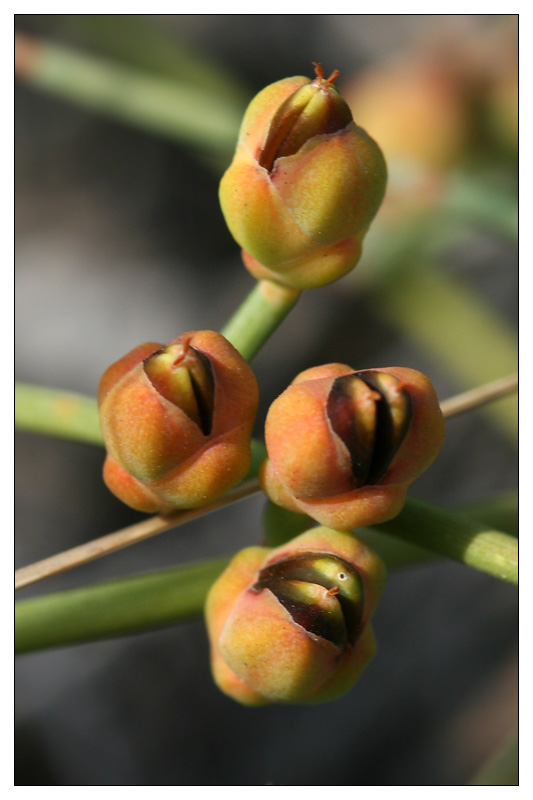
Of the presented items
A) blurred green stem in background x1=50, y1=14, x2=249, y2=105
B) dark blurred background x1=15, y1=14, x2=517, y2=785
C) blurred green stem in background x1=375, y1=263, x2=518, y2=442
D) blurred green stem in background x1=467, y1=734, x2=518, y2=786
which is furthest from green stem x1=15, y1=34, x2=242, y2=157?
blurred green stem in background x1=467, y1=734, x2=518, y2=786

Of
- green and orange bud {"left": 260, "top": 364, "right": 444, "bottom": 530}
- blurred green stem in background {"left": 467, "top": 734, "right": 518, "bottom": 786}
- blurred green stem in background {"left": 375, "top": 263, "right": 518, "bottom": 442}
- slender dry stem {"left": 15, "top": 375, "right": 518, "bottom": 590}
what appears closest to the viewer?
green and orange bud {"left": 260, "top": 364, "right": 444, "bottom": 530}

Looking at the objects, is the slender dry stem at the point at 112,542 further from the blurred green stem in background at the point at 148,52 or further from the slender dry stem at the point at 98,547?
the blurred green stem in background at the point at 148,52

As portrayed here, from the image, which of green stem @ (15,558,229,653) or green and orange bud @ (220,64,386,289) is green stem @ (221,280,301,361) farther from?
green stem @ (15,558,229,653)

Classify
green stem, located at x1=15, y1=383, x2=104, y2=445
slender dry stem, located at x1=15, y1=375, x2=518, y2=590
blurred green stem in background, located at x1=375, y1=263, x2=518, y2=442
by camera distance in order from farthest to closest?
blurred green stem in background, located at x1=375, y1=263, x2=518, y2=442
green stem, located at x1=15, y1=383, x2=104, y2=445
slender dry stem, located at x1=15, y1=375, x2=518, y2=590

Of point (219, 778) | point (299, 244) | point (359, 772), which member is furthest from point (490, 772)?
point (299, 244)

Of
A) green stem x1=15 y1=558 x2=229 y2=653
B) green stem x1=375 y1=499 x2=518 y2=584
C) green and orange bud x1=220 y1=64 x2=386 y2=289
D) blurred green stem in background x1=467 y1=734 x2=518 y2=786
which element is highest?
green and orange bud x1=220 y1=64 x2=386 y2=289

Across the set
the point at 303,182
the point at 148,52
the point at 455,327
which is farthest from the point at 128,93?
the point at 303,182

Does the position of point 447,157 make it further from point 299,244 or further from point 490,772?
point 490,772
